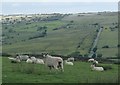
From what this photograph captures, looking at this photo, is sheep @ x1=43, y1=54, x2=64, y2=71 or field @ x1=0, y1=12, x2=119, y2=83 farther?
sheep @ x1=43, y1=54, x2=64, y2=71

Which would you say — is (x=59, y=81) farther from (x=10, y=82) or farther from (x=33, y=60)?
(x=33, y=60)

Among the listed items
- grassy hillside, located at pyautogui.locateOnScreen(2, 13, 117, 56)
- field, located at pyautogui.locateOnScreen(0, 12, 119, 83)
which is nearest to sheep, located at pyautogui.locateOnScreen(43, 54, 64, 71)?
field, located at pyautogui.locateOnScreen(0, 12, 119, 83)

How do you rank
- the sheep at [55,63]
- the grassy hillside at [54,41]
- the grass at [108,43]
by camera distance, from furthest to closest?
1. the grassy hillside at [54,41]
2. the grass at [108,43]
3. the sheep at [55,63]

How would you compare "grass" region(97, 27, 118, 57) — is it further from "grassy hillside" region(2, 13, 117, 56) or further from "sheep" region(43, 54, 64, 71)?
"sheep" region(43, 54, 64, 71)

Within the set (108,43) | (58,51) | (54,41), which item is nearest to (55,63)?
(58,51)

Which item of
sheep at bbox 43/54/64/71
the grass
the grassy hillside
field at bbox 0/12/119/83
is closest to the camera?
field at bbox 0/12/119/83

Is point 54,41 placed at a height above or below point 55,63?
above

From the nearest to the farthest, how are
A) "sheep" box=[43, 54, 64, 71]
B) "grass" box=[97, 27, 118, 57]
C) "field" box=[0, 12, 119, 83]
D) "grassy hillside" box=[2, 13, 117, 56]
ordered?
"field" box=[0, 12, 119, 83], "sheep" box=[43, 54, 64, 71], "grass" box=[97, 27, 118, 57], "grassy hillside" box=[2, 13, 117, 56]

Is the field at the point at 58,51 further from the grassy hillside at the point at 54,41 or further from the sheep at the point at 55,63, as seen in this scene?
the sheep at the point at 55,63

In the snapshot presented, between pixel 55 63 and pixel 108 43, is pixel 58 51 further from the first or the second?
pixel 55 63

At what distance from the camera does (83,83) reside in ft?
65.2

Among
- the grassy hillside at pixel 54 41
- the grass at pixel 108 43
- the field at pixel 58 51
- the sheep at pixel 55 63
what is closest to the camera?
the field at pixel 58 51

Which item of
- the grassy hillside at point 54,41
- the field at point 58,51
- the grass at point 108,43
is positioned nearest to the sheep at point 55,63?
the field at point 58,51

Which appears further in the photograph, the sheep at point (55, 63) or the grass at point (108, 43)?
the grass at point (108, 43)
